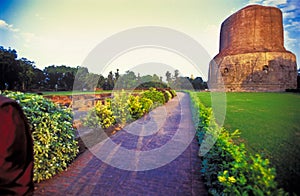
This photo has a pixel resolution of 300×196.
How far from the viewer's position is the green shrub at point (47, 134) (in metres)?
3.17

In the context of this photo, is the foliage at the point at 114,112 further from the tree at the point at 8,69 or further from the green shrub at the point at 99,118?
the tree at the point at 8,69

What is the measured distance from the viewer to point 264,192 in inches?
63.9

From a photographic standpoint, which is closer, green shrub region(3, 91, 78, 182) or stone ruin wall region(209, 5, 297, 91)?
green shrub region(3, 91, 78, 182)

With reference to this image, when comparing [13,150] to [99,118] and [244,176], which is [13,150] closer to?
[244,176]

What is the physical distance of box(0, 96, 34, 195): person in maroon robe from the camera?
1.30m

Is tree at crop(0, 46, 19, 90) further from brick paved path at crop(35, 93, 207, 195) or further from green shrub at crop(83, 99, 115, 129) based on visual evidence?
Answer: brick paved path at crop(35, 93, 207, 195)

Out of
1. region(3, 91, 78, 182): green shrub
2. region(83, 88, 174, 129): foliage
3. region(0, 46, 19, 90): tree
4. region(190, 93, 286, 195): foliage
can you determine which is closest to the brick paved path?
region(3, 91, 78, 182): green shrub

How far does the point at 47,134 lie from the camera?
3.31 metres

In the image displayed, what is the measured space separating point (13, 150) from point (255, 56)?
131 ft

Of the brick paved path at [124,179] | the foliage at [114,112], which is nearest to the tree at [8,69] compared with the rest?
the foliage at [114,112]

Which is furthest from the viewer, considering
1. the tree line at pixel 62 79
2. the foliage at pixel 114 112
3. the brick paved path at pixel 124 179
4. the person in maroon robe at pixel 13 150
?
the tree line at pixel 62 79

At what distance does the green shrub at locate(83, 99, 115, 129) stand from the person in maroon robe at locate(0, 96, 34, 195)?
494 centimetres

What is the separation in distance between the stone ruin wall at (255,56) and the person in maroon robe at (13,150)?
3804 centimetres

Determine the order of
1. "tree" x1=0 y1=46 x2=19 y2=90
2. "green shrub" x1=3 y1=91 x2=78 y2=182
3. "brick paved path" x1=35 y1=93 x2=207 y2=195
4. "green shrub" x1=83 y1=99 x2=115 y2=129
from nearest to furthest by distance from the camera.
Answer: "brick paved path" x1=35 y1=93 x2=207 y2=195, "green shrub" x1=3 y1=91 x2=78 y2=182, "green shrub" x1=83 y1=99 x2=115 y2=129, "tree" x1=0 y1=46 x2=19 y2=90
